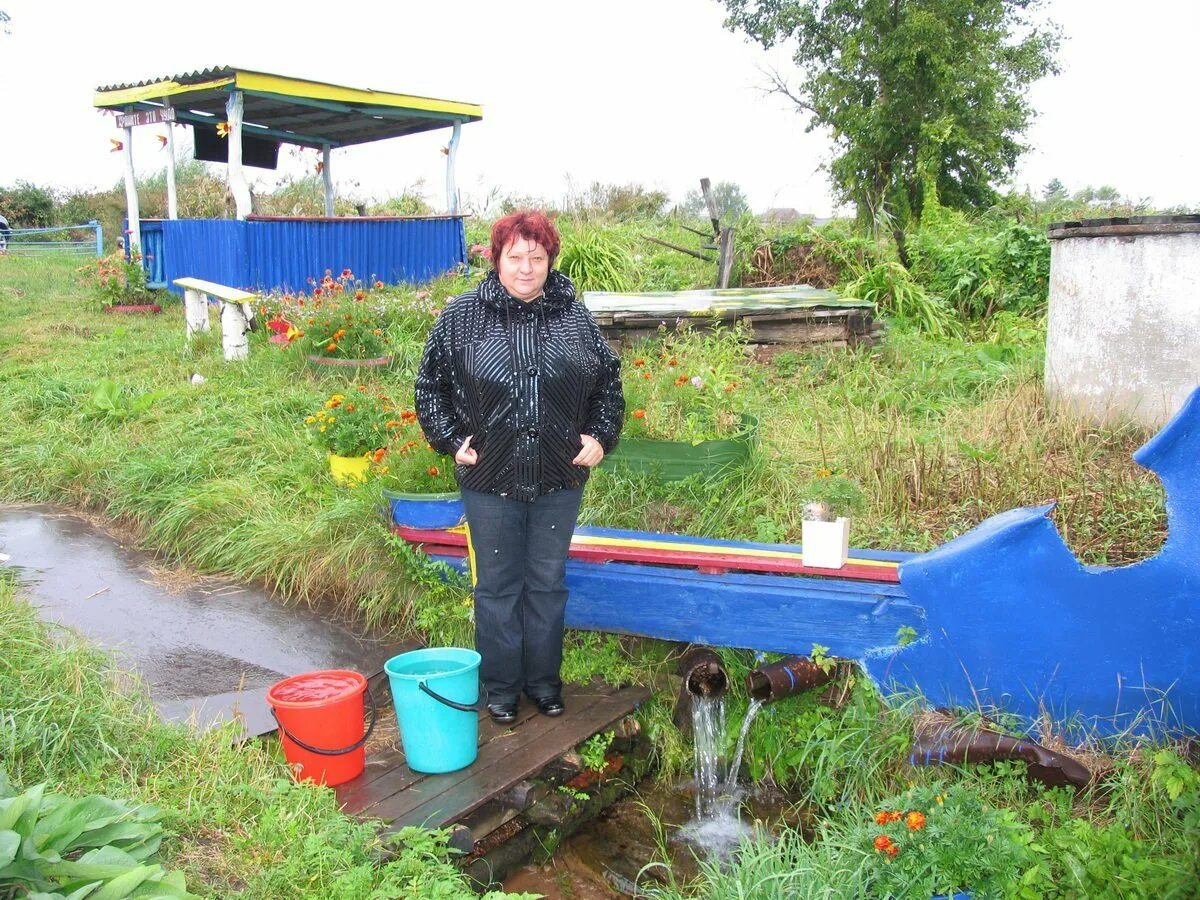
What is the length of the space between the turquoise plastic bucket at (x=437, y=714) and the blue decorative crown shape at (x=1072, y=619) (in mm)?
1658

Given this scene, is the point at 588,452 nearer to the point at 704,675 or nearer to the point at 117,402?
the point at 704,675

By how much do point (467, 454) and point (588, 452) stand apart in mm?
457

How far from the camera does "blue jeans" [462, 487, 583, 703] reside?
12.4ft

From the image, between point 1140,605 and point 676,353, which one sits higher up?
point 676,353

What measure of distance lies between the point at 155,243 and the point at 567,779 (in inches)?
485

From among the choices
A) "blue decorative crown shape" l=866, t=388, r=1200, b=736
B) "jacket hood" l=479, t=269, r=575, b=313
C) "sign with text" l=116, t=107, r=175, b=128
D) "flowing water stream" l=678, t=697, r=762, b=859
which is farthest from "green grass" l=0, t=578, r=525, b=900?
"sign with text" l=116, t=107, r=175, b=128

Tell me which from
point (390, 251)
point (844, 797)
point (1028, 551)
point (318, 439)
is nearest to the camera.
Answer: point (1028, 551)

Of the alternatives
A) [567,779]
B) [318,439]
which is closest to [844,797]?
[567,779]

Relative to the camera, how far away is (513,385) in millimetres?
3654

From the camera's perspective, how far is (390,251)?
12742 mm

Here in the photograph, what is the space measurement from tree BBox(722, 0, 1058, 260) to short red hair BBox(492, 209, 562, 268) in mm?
17595

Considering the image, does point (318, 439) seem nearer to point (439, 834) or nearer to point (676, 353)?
point (676, 353)

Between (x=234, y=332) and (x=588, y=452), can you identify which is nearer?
(x=588, y=452)

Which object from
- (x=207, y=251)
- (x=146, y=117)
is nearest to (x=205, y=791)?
(x=207, y=251)
